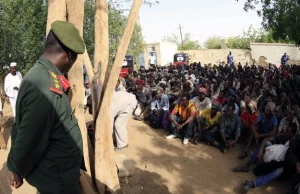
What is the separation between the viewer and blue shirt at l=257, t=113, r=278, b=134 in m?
5.50

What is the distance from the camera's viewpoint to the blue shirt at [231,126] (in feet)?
19.0

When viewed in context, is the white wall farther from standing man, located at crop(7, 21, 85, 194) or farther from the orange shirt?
standing man, located at crop(7, 21, 85, 194)

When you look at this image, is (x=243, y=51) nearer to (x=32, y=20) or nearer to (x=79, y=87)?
(x=32, y=20)

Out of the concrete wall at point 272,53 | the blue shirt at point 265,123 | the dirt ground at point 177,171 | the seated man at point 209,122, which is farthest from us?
the concrete wall at point 272,53

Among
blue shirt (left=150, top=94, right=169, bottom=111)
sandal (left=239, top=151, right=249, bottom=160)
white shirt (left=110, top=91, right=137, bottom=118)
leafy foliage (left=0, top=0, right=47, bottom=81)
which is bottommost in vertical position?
sandal (left=239, top=151, right=249, bottom=160)

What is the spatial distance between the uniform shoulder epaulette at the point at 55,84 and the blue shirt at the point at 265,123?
465 centimetres

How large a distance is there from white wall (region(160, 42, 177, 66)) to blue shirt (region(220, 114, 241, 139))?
2244 cm

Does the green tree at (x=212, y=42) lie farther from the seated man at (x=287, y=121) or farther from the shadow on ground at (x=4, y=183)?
the shadow on ground at (x=4, y=183)

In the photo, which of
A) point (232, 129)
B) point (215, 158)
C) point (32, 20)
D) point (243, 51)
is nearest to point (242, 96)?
point (232, 129)

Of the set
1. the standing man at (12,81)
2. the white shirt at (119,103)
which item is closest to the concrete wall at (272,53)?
the white shirt at (119,103)

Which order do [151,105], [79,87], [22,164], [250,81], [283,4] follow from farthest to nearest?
[283,4]
[250,81]
[151,105]
[79,87]
[22,164]

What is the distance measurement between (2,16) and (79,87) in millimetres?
7308

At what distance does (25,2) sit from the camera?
9.09m

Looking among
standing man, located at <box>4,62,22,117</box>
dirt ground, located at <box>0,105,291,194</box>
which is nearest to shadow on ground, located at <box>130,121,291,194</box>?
dirt ground, located at <box>0,105,291,194</box>
